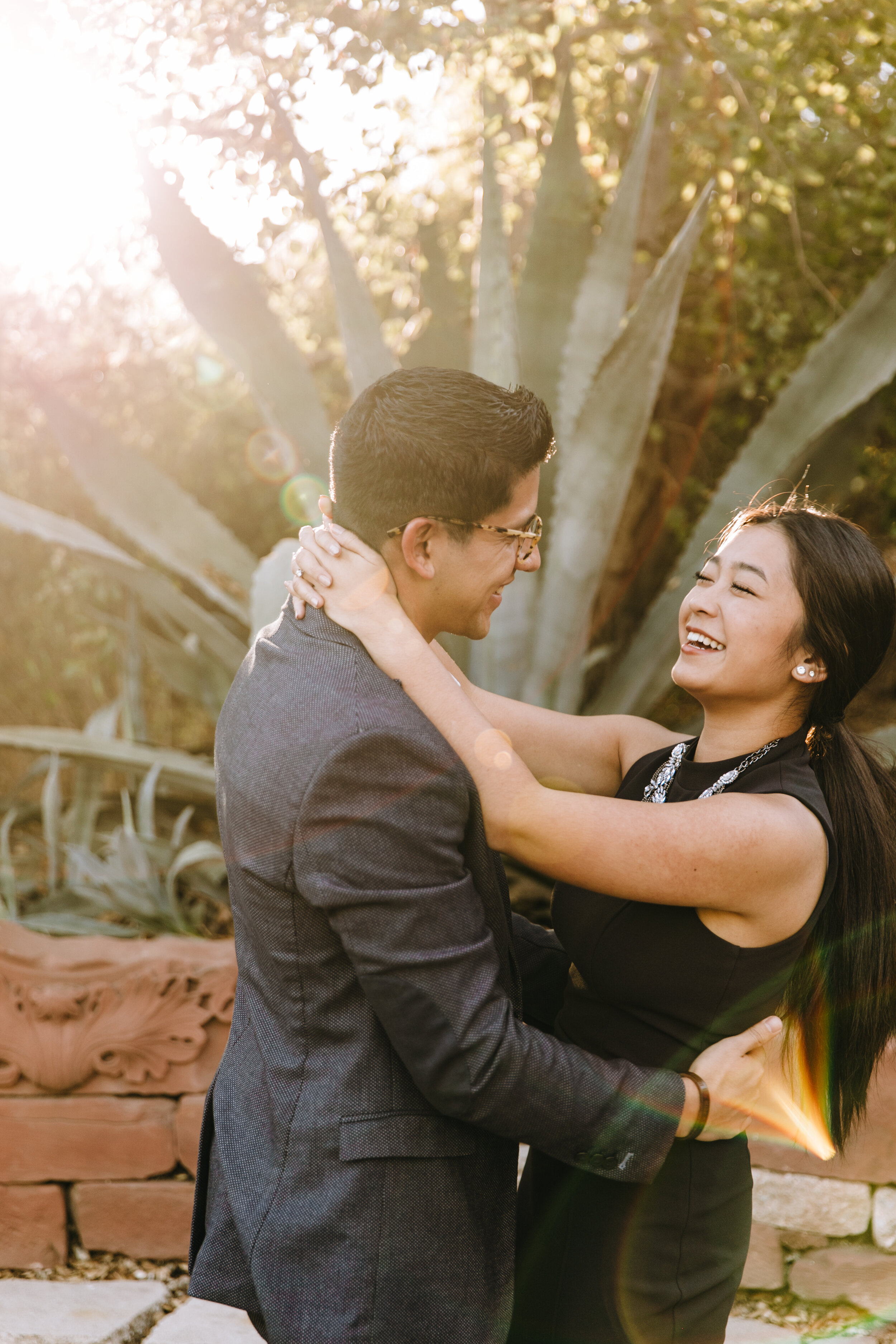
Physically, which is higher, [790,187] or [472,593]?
[790,187]

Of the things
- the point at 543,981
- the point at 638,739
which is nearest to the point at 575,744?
the point at 638,739

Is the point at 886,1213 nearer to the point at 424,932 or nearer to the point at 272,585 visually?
the point at 424,932

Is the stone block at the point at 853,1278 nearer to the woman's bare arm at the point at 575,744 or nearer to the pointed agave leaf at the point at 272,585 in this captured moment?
the woman's bare arm at the point at 575,744

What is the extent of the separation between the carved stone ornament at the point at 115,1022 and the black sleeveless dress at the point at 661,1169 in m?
1.29

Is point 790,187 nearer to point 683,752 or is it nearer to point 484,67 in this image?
point 484,67

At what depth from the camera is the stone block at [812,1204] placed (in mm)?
2518

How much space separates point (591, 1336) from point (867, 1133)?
1320 millimetres

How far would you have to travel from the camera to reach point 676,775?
5.33 feet

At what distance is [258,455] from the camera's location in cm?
462

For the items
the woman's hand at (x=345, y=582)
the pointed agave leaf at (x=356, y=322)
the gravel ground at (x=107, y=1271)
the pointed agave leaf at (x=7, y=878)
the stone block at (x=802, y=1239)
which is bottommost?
the gravel ground at (x=107, y=1271)

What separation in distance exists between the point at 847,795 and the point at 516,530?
0.64 meters

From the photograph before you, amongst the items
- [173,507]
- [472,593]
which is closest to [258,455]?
[173,507]

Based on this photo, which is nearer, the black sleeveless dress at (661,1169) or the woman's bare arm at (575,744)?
the black sleeveless dress at (661,1169)

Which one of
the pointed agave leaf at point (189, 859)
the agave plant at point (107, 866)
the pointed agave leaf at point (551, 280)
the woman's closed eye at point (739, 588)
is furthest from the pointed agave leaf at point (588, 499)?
the woman's closed eye at point (739, 588)
